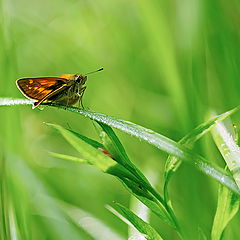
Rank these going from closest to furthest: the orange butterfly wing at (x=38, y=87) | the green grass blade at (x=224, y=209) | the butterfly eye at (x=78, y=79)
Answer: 1. the green grass blade at (x=224, y=209)
2. the orange butterfly wing at (x=38, y=87)
3. the butterfly eye at (x=78, y=79)

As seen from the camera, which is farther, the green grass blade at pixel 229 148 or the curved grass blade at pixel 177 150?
the green grass blade at pixel 229 148

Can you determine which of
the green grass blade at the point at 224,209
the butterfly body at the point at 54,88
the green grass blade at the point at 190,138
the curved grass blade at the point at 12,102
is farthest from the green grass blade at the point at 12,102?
the green grass blade at the point at 224,209

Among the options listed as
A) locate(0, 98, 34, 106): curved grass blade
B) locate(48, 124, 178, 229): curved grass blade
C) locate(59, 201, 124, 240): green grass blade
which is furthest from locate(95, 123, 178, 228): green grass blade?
locate(59, 201, 124, 240): green grass blade

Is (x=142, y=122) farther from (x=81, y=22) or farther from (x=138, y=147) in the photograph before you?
(x=81, y=22)

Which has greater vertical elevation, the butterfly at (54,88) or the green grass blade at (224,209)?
the butterfly at (54,88)

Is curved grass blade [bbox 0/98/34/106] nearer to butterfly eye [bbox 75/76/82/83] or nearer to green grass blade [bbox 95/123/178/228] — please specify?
green grass blade [bbox 95/123/178/228]

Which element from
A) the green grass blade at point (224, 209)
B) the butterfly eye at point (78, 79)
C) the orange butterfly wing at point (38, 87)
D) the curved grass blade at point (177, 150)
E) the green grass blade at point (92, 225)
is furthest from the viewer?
the butterfly eye at point (78, 79)

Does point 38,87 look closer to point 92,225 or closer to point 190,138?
point 92,225

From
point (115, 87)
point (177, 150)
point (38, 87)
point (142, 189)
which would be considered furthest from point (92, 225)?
point (115, 87)

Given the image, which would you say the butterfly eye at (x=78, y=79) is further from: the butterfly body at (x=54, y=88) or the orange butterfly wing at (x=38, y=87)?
the orange butterfly wing at (x=38, y=87)
